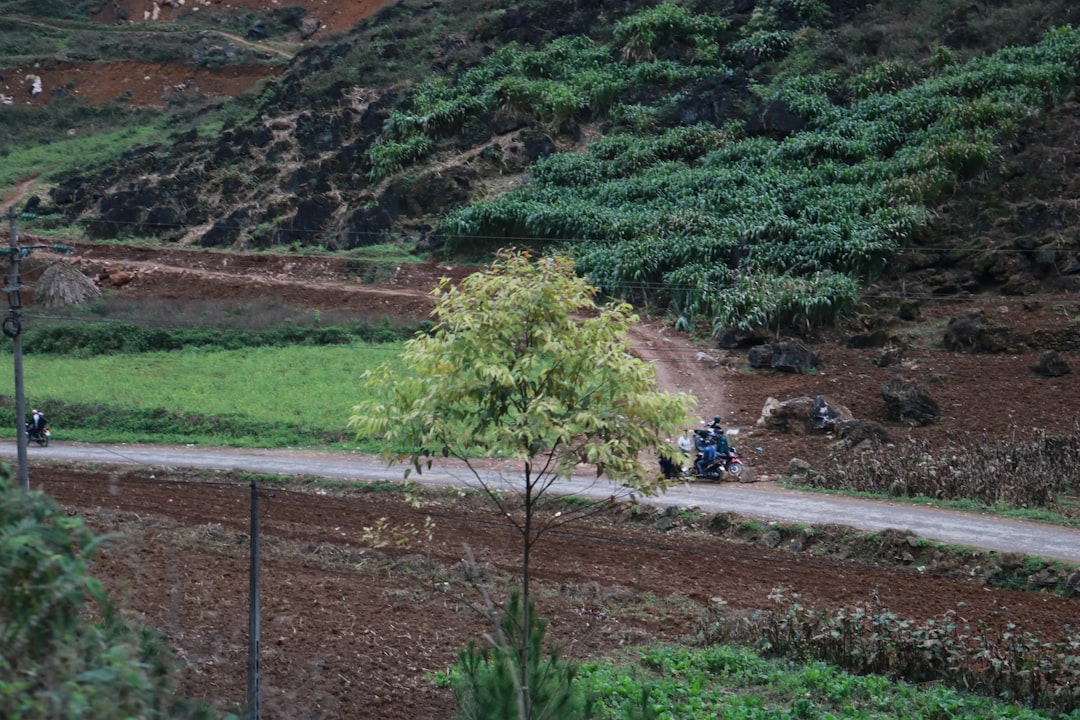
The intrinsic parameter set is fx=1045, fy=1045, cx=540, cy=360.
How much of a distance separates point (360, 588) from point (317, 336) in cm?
1896

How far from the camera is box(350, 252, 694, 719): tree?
25.0ft

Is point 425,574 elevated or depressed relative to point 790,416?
depressed

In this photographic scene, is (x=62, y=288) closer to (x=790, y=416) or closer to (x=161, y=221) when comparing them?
(x=161, y=221)

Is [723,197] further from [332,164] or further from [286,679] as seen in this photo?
[286,679]

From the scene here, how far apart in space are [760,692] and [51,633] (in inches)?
306

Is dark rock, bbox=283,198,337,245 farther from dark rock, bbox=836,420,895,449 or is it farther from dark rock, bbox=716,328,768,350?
dark rock, bbox=836,420,895,449

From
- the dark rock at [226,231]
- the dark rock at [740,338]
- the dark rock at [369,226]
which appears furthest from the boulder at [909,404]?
the dark rock at [226,231]

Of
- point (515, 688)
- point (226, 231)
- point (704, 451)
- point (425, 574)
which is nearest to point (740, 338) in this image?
point (704, 451)

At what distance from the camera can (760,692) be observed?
9820 millimetres

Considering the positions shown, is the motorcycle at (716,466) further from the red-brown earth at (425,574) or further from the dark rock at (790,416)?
the dark rock at (790,416)

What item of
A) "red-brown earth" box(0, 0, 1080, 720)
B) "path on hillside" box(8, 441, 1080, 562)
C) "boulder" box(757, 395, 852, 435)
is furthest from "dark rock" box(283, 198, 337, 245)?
"boulder" box(757, 395, 852, 435)

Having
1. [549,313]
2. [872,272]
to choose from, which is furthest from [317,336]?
[549,313]

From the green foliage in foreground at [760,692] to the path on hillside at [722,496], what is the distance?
5.95 feet

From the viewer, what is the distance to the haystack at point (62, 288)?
35125mm
